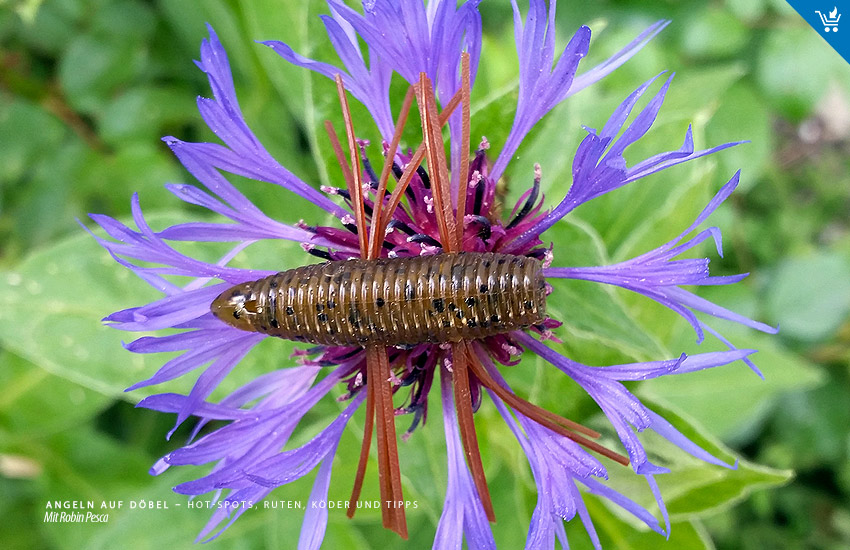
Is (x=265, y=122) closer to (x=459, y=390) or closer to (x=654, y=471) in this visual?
(x=459, y=390)

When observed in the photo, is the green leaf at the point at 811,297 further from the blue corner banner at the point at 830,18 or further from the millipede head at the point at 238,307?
the millipede head at the point at 238,307

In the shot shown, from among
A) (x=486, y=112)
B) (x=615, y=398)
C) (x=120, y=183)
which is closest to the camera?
(x=615, y=398)

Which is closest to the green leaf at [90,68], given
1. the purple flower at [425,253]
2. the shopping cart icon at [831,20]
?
the purple flower at [425,253]

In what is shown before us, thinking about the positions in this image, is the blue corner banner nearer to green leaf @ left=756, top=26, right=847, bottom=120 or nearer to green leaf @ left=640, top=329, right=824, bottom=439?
green leaf @ left=756, top=26, right=847, bottom=120

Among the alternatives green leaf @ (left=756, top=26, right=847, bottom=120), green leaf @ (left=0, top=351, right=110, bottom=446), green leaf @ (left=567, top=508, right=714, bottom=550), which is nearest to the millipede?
green leaf @ (left=567, top=508, right=714, bottom=550)

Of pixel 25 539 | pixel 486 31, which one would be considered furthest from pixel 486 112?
pixel 25 539
